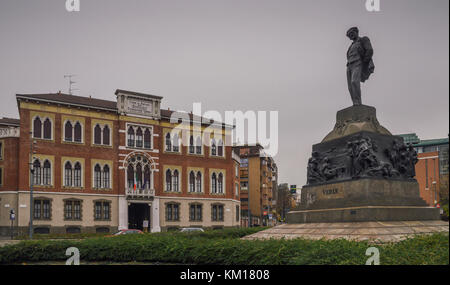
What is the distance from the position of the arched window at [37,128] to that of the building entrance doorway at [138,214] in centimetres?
1292

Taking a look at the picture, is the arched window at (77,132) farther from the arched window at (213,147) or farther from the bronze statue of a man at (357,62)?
the bronze statue of a man at (357,62)

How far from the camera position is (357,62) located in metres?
16.2

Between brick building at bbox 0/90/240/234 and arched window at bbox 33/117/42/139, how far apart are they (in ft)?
0.30

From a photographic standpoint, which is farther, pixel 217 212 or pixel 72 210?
pixel 217 212

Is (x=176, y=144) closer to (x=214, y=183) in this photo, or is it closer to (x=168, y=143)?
(x=168, y=143)

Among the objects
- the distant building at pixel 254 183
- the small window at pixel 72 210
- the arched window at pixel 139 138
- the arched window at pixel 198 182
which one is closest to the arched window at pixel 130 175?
the arched window at pixel 139 138

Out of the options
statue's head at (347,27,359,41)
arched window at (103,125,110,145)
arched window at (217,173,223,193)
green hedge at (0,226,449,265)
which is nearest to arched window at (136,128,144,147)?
arched window at (103,125,110,145)

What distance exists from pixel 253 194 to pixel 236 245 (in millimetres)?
82883

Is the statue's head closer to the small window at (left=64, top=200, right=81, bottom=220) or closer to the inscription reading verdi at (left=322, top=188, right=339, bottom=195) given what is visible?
the inscription reading verdi at (left=322, top=188, right=339, bottom=195)

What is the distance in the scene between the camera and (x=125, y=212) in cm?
5147

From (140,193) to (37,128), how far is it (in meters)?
12.7

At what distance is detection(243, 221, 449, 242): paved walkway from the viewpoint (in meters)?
12.0

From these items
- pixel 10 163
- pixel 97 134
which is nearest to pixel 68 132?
pixel 97 134
